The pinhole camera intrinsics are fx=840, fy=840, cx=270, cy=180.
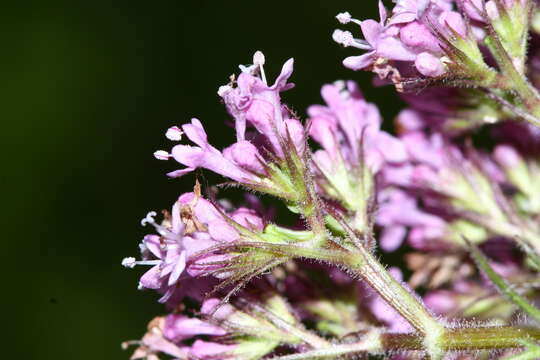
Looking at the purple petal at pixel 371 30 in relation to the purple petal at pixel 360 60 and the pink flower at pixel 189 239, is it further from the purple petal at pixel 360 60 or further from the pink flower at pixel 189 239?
the pink flower at pixel 189 239

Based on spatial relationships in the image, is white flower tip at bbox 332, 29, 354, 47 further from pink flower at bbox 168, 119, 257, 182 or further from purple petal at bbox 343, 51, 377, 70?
pink flower at bbox 168, 119, 257, 182

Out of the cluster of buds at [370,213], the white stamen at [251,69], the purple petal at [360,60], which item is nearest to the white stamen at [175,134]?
the cluster of buds at [370,213]

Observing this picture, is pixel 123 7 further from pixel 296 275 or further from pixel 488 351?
pixel 488 351

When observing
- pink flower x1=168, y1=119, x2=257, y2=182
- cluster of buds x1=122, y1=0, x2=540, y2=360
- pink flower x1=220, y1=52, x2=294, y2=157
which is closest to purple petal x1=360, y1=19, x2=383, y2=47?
cluster of buds x1=122, y1=0, x2=540, y2=360

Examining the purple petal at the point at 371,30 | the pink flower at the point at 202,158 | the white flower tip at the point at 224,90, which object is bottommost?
the pink flower at the point at 202,158

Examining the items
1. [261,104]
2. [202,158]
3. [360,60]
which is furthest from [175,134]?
[360,60]

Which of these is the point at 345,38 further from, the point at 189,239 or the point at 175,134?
the point at 189,239
